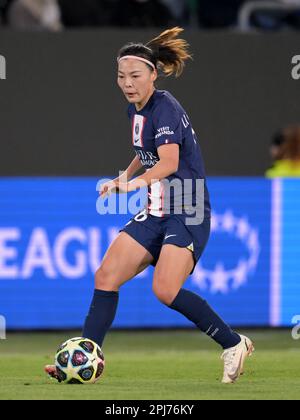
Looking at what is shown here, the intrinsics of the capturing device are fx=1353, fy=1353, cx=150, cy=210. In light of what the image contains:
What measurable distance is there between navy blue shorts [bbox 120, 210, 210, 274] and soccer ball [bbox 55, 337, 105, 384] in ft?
2.44

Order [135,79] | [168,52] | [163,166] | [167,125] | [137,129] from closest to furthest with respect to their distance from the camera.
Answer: [163,166] → [167,125] → [135,79] → [137,129] → [168,52]

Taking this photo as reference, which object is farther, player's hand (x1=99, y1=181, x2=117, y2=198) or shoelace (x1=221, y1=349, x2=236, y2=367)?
shoelace (x1=221, y1=349, x2=236, y2=367)

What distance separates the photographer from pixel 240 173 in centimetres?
1500

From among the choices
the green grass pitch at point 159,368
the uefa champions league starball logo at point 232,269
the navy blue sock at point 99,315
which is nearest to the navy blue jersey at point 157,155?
the navy blue sock at point 99,315

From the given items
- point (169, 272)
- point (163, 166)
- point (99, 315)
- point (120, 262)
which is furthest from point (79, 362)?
point (163, 166)

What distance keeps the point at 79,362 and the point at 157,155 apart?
4.71ft

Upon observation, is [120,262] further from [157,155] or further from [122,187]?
[157,155]

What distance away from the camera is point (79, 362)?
28.2 feet

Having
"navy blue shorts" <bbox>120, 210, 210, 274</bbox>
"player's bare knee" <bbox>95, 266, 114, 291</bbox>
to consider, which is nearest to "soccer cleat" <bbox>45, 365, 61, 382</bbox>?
"player's bare knee" <bbox>95, 266, 114, 291</bbox>

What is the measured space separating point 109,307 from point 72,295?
14.4 ft

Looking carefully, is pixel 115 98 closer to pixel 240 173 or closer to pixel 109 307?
pixel 240 173

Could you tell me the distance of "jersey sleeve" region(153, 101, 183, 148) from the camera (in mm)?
8641

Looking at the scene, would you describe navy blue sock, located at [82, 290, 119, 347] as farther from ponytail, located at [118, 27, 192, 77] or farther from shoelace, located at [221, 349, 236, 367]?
ponytail, located at [118, 27, 192, 77]
